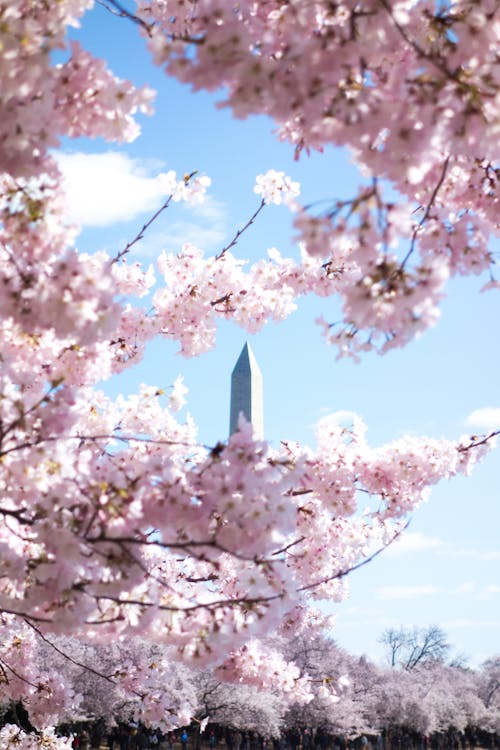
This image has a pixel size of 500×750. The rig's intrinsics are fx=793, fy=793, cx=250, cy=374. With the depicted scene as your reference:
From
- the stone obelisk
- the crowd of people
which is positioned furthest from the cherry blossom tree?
the stone obelisk

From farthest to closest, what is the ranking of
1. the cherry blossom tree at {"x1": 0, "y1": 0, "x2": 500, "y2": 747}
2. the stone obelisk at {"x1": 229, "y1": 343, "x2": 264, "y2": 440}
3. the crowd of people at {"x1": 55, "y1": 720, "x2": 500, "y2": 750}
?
the stone obelisk at {"x1": 229, "y1": 343, "x2": 264, "y2": 440}, the crowd of people at {"x1": 55, "y1": 720, "x2": 500, "y2": 750}, the cherry blossom tree at {"x1": 0, "y1": 0, "x2": 500, "y2": 747}

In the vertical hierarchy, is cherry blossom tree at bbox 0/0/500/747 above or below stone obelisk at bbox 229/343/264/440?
below

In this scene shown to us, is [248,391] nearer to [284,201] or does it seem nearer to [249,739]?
[249,739]

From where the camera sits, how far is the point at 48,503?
3336 millimetres

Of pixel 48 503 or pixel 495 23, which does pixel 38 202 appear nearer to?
pixel 48 503

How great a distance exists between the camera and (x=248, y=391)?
4503cm

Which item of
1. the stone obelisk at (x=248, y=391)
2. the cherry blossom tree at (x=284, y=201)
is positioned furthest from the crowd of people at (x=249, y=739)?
the cherry blossom tree at (x=284, y=201)

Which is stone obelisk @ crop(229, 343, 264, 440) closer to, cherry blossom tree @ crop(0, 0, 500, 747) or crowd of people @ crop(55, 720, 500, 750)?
crowd of people @ crop(55, 720, 500, 750)

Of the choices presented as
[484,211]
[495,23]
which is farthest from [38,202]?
[484,211]

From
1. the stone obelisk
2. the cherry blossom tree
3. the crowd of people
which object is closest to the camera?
the cherry blossom tree

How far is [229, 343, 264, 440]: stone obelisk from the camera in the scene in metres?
44.3

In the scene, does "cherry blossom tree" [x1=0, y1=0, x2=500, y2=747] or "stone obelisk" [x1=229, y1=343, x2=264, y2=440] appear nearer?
"cherry blossom tree" [x1=0, y1=0, x2=500, y2=747]

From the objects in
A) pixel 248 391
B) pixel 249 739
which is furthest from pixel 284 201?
pixel 248 391

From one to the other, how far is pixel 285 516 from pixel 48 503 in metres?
1.01
